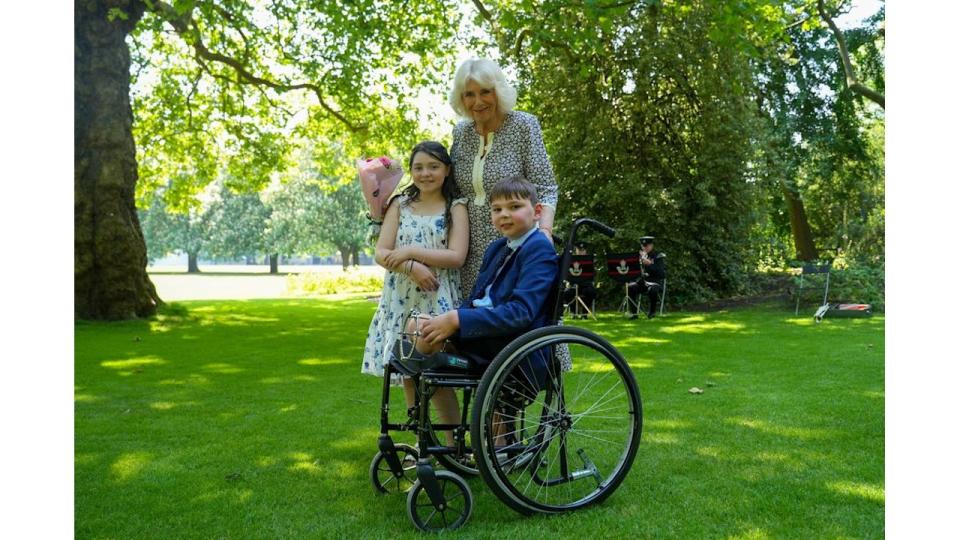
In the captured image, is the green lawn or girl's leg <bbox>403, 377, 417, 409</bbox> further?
girl's leg <bbox>403, 377, 417, 409</bbox>

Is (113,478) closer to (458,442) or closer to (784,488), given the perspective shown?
(458,442)

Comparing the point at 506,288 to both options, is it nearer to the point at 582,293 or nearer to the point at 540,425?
the point at 540,425

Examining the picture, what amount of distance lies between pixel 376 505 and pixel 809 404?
3015mm

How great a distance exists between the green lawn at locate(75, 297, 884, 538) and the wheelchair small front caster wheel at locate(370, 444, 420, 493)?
0.06 meters

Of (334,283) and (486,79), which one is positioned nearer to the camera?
(486,79)

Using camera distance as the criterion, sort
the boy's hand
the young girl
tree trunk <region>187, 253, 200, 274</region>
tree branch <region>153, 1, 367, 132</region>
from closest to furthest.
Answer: the boy's hand
the young girl
tree branch <region>153, 1, 367, 132</region>
tree trunk <region>187, 253, 200, 274</region>

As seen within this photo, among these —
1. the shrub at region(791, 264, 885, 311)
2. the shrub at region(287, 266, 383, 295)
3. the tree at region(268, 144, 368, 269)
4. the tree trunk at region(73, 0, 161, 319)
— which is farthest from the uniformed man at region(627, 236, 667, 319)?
the tree at region(268, 144, 368, 269)

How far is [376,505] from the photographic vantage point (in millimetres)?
3029

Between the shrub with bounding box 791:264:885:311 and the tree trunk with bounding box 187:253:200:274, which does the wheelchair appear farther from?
the tree trunk with bounding box 187:253:200:274

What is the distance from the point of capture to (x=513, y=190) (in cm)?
301

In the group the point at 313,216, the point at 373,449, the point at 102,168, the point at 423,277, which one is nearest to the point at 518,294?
the point at 423,277

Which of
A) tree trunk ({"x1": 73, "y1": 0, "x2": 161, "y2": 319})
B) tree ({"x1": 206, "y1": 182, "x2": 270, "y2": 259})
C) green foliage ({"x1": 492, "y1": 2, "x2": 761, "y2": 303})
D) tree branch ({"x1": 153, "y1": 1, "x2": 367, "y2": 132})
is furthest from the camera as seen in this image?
tree ({"x1": 206, "y1": 182, "x2": 270, "y2": 259})

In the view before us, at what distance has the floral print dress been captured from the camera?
3311mm

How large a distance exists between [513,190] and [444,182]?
48 centimetres
